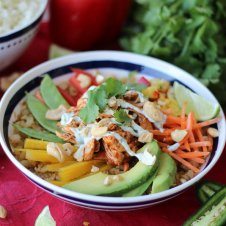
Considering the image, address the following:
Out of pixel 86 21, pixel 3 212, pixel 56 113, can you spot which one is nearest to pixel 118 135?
pixel 56 113

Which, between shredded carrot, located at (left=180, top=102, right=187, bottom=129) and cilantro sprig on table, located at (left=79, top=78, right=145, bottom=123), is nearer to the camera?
cilantro sprig on table, located at (left=79, top=78, right=145, bottom=123)

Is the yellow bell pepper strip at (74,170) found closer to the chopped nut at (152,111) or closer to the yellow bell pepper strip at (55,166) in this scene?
the yellow bell pepper strip at (55,166)

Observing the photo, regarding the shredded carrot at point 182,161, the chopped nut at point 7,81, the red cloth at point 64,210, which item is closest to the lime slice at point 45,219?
the red cloth at point 64,210

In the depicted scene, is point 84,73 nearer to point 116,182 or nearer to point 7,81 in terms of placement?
point 7,81

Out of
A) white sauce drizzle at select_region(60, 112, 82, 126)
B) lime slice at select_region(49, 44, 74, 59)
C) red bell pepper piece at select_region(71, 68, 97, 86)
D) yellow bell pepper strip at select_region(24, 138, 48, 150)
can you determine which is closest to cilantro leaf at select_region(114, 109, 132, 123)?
white sauce drizzle at select_region(60, 112, 82, 126)

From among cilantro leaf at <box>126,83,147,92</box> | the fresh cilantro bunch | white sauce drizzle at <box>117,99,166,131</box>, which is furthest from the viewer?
the fresh cilantro bunch

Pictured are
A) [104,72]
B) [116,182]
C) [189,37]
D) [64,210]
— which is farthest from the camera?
[189,37]

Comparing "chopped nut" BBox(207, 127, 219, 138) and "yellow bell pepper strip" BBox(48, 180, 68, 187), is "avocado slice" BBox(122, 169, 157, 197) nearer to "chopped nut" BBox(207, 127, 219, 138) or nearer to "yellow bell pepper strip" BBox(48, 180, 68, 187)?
"yellow bell pepper strip" BBox(48, 180, 68, 187)

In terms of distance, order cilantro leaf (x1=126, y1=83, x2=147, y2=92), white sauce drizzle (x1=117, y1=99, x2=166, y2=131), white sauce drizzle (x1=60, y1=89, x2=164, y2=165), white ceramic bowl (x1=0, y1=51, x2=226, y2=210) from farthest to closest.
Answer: cilantro leaf (x1=126, y1=83, x2=147, y2=92) → white sauce drizzle (x1=117, y1=99, x2=166, y2=131) → white sauce drizzle (x1=60, y1=89, x2=164, y2=165) → white ceramic bowl (x1=0, y1=51, x2=226, y2=210)
